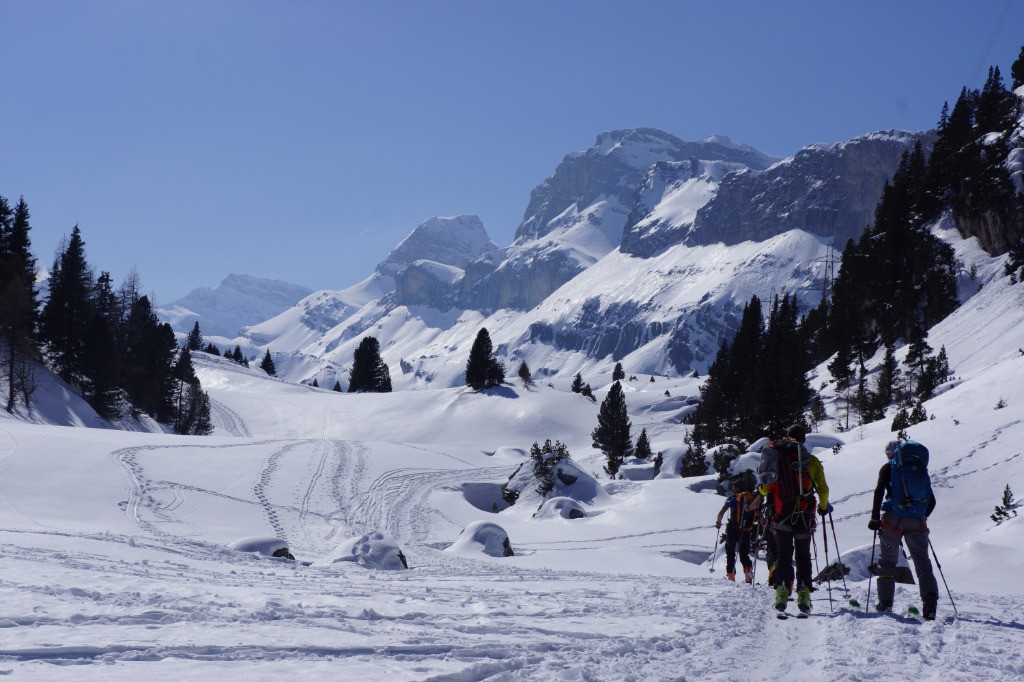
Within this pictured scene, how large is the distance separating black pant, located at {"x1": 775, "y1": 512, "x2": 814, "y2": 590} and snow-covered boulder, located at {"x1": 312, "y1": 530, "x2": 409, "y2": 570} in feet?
31.6

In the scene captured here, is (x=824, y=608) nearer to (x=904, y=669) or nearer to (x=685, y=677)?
(x=904, y=669)

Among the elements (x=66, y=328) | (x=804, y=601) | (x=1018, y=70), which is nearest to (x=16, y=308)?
(x=66, y=328)

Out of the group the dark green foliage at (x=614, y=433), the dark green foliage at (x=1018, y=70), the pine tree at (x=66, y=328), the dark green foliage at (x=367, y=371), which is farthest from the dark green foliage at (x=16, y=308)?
the dark green foliage at (x=1018, y=70)

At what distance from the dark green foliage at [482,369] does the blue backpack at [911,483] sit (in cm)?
6885

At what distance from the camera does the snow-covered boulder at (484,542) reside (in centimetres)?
2108

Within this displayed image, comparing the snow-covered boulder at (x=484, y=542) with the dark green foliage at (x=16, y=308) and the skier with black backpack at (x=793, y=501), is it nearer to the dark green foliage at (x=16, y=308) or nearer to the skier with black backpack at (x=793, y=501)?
the skier with black backpack at (x=793, y=501)

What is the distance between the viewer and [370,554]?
16.2 meters

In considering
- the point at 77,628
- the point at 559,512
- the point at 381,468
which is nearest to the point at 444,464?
the point at 381,468

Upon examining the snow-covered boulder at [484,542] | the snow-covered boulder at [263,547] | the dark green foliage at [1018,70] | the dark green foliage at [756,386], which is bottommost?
the snow-covered boulder at [484,542]

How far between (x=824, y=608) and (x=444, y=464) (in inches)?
1375

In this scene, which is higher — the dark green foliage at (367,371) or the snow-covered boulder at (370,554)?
the dark green foliage at (367,371)

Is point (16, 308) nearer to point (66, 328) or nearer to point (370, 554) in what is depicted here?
point (66, 328)

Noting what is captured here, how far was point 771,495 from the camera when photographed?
9.03m

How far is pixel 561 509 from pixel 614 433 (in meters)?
21.7
